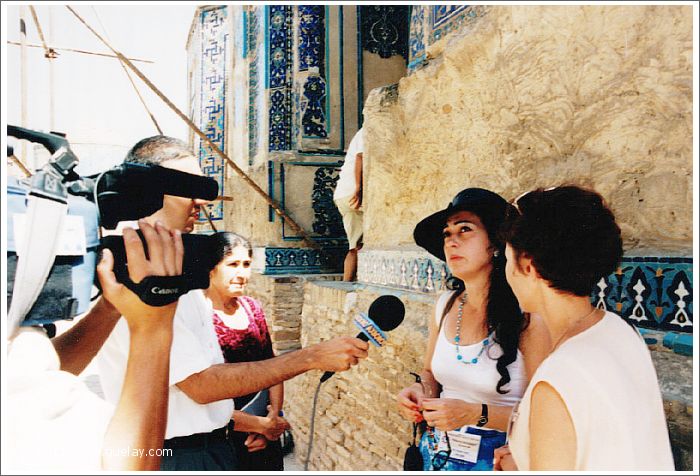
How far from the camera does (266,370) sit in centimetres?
188

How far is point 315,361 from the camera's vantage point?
1.80 metres

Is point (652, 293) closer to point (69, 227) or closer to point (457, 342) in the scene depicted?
point (457, 342)

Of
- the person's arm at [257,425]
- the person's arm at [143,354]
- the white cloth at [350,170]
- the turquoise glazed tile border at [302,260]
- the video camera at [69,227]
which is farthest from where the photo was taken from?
the turquoise glazed tile border at [302,260]

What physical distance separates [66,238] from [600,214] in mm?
1199

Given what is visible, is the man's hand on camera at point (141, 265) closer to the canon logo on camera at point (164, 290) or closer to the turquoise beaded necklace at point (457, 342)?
the canon logo on camera at point (164, 290)

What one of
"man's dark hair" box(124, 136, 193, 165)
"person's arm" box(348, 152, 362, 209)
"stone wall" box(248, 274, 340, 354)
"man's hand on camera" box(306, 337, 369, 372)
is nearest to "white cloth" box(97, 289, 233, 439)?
A: "man's hand on camera" box(306, 337, 369, 372)

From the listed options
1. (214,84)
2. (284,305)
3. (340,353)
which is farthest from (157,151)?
(214,84)

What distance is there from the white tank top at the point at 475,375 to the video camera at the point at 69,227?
1107mm

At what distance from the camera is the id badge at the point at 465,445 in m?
1.75

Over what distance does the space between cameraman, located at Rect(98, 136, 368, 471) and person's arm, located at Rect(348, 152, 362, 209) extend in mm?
3055

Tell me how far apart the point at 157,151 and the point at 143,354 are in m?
0.87

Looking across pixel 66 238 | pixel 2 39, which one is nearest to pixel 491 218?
pixel 66 238

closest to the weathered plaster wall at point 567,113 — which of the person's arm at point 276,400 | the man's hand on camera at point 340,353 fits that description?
the man's hand on camera at point 340,353

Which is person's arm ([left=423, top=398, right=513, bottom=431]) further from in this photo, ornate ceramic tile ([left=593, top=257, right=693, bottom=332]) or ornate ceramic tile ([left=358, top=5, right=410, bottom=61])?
ornate ceramic tile ([left=358, top=5, right=410, bottom=61])
